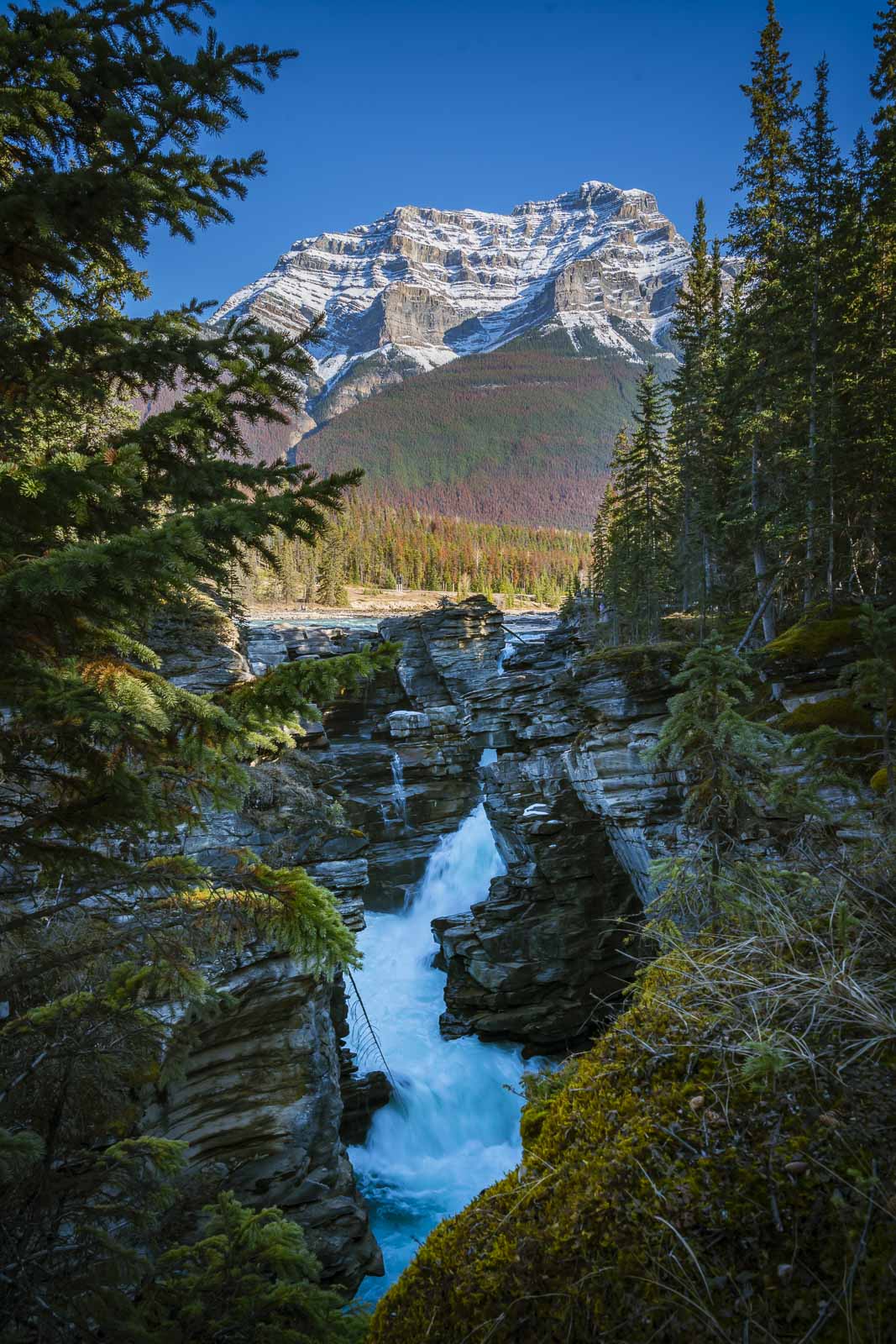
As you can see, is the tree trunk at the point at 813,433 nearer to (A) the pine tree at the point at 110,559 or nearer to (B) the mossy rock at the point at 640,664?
(B) the mossy rock at the point at 640,664

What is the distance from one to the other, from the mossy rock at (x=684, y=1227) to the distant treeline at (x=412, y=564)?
67.1 meters

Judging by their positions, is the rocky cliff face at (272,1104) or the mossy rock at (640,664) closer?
the rocky cliff face at (272,1104)

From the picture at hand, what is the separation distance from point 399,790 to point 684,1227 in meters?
25.7

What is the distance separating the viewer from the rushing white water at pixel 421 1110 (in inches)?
498

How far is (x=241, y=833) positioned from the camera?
13.9 m

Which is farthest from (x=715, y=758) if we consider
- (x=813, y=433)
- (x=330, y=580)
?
(x=330, y=580)

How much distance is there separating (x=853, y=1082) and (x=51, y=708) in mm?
3859

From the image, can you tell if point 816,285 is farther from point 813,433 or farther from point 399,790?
point 399,790

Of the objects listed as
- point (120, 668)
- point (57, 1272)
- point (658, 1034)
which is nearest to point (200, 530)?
point (120, 668)

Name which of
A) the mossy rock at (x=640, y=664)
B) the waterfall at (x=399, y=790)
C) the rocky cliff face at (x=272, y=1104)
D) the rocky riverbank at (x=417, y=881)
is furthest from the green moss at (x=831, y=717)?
the waterfall at (x=399, y=790)

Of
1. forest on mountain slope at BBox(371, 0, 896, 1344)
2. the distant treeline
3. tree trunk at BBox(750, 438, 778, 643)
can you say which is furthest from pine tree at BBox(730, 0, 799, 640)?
the distant treeline

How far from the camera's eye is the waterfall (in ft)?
84.8

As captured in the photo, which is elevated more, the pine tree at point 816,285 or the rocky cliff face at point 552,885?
the pine tree at point 816,285

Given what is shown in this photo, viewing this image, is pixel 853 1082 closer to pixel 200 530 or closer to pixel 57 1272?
pixel 200 530
